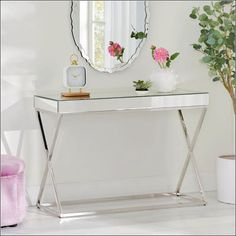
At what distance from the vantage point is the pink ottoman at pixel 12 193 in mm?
4859

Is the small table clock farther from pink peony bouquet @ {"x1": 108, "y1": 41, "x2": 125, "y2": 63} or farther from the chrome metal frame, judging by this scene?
pink peony bouquet @ {"x1": 108, "y1": 41, "x2": 125, "y2": 63}

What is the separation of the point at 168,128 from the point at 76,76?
973 millimetres

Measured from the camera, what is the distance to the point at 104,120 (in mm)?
5707

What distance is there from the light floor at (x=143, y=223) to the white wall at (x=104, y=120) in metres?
0.49

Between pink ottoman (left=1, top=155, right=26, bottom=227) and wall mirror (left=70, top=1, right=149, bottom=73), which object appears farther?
wall mirror (left=70, top=1, right=149, bottom=73)

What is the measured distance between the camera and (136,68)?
577cm

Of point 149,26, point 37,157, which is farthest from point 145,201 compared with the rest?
point 149,26

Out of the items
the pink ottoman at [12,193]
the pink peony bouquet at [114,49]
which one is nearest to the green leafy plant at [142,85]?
the pink peony bouquet at [114,49]

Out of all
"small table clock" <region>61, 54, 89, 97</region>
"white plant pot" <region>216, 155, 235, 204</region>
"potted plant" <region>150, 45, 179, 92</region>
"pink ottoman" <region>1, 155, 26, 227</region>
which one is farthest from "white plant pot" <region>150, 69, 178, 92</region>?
"pink ottoman" <region>1, 155, 26, 227</region>

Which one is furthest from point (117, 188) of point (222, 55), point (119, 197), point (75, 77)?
point (222, 55)

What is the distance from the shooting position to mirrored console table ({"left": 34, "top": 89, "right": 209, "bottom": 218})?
16.7 feet

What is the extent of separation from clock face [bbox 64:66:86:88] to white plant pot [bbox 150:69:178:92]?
532mm

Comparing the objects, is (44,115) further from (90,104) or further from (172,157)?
(172,157)

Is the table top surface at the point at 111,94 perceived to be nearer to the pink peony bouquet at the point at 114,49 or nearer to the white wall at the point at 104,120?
the white wall at the point at 104,120
